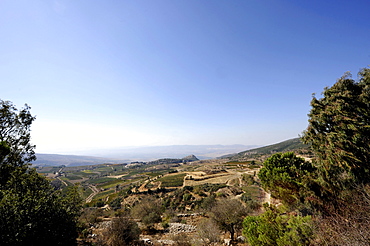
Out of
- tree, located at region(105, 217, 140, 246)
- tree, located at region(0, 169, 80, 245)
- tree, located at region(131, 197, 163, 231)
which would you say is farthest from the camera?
tree, located at region(131, 197, 163, 231)

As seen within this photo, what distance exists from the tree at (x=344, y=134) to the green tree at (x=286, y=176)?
6.75 ft

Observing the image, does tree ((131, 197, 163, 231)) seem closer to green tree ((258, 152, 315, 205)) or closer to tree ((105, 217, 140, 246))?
tree ((105, 217, 140, 246))

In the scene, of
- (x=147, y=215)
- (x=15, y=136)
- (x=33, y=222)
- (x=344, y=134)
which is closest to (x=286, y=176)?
(x=344, y=134)

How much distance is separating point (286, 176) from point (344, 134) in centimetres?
548

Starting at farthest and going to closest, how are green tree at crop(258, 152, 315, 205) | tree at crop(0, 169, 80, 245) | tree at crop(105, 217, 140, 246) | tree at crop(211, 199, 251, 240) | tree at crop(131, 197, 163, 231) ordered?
tree at crop(131, 197, 163, 231) < tree at crop(211, 199, 251, 240) < green tree at crop(258, 152, 315, 205) < tree at crop(105, 217, 140, 246) < tree at crop(0, 169, 80, 245)

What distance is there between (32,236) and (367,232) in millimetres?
12993

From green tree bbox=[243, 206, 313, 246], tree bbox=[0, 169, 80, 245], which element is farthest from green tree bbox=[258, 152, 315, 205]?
tree bbox=[0, 169, 80, 245]

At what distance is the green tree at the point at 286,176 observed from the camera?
13.0 m

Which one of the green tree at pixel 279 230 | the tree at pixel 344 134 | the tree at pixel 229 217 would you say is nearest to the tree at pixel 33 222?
the green tree at pixel 279 230

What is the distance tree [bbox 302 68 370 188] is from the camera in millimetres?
9789

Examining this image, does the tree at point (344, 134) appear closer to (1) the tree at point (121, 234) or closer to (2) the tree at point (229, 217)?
(2) the tree at point (229, 217)

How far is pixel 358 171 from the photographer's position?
9859 millimetres

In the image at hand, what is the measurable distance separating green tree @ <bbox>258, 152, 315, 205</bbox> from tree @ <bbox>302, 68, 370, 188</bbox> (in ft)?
6.75

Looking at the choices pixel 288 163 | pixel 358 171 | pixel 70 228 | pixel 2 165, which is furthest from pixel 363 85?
pixel 2 165
